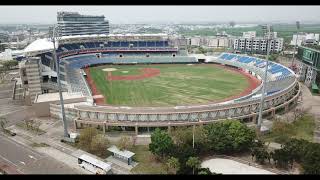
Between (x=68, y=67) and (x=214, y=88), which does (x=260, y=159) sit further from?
(x=68, y=67)

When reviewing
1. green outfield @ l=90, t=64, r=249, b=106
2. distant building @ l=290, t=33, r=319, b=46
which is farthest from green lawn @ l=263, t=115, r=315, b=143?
distant building @ l=290, t=33, r=319, b=46

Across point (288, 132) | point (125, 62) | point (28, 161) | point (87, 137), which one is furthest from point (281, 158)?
point (125, 62)

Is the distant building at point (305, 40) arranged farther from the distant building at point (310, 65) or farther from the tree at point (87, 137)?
the tree at point (87, 137)

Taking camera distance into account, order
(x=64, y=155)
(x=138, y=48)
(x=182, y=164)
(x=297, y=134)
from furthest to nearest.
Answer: (x=138, y=48), (x=297, y=134), (x=64, y=155), (x=182, y=164)

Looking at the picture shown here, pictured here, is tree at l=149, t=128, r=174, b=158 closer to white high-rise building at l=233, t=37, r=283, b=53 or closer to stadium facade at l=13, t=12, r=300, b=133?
stadium facade at l=13, t=12, r=300, b=133
